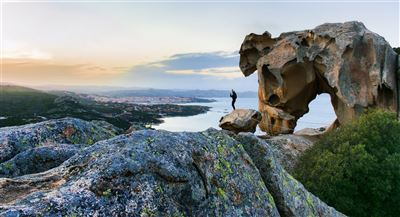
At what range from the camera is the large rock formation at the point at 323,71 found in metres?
45.6

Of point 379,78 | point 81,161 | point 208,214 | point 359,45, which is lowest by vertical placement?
point 208,214

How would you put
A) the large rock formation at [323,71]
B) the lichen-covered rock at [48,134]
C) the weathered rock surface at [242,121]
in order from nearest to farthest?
the lichen-covered rock at [48,134] → the large rock formation at [323,71] → the weathered rock surface at [242,121]

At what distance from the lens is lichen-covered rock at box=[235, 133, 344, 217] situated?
10250 mm

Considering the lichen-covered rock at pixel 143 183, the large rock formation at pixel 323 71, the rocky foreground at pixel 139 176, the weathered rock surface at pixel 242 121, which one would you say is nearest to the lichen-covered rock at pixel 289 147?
the weathered rock surface at pixel 242 121

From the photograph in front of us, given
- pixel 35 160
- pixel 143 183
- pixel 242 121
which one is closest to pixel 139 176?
→ pixel 143 183

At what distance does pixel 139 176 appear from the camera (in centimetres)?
670

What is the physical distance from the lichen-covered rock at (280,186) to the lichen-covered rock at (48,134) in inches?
178

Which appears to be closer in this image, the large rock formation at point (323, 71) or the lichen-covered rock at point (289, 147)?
the lichen-covered rock at point (289, 147)

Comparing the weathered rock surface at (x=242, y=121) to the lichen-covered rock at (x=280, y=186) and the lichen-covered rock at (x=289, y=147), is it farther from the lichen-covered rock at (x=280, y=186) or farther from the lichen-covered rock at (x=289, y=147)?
A: the lichen-covered rock at (x=280, y=186)

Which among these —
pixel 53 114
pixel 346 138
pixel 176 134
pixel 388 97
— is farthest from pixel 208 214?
pixel 53 114

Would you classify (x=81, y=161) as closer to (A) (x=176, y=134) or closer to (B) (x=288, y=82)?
(A) (x=176, y=134)

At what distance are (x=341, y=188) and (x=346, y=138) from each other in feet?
21.8

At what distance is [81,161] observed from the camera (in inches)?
277

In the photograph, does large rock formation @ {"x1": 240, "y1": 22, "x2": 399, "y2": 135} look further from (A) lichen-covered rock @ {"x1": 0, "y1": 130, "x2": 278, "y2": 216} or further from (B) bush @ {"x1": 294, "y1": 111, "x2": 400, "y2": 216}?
(A) lichen-covered rock @ {"x1": 0, "y1": 130, "x2": 278, "y2": 216}
